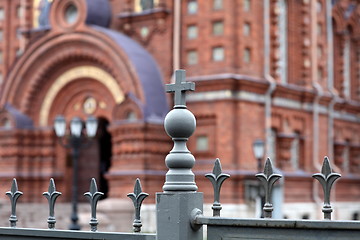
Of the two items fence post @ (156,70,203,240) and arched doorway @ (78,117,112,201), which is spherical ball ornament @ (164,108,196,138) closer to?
fence post @ (156,70,203,240)

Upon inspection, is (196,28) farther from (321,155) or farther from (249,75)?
(321,155)

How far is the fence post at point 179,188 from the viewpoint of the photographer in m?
5.56

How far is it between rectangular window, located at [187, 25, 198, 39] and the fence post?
15.6 metres

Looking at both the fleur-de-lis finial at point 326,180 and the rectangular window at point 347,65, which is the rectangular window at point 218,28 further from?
the fleur-de-lis finial at point 326,180

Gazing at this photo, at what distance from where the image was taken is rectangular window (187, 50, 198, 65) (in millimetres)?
21256

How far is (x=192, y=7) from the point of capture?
70.4 feet

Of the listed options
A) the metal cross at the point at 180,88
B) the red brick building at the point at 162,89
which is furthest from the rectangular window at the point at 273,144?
the metal cross at the point at 180,88

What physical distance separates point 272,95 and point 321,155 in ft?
12.2

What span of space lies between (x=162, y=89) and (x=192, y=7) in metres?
2.62

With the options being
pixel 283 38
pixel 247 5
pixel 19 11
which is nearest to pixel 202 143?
pixel 247 5

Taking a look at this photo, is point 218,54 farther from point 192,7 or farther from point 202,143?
point 202,143

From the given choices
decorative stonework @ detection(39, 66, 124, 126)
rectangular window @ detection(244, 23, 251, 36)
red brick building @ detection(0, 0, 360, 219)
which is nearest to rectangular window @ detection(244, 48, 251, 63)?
red brick building @ detection(0, 0, 360, 219)

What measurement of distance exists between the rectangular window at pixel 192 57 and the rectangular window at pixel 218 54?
0.62 metres

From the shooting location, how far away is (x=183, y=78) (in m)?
5.86
